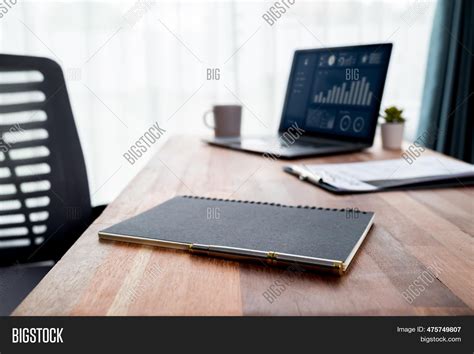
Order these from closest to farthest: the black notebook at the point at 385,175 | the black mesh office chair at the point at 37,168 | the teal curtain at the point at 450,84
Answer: the black notebook at the point at 385,175 < the black mesh office chair at the point at 37,168 < the teal curtain at the point at 450,84

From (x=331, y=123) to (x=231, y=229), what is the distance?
0.92 m

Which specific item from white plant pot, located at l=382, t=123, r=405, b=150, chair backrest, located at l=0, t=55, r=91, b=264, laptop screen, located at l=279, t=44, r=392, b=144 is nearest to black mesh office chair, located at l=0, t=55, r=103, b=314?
chair backrest, located at l=0, t=55, r=91, b=264

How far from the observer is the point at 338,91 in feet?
4.88

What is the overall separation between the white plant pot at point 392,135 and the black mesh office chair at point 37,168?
0.85 m

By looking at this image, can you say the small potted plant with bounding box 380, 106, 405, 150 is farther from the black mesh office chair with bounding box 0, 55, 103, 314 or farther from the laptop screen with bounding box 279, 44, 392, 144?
the black mesh office chair with bounding box 0, 55, 103, 314

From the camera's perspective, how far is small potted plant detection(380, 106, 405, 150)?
1.46m

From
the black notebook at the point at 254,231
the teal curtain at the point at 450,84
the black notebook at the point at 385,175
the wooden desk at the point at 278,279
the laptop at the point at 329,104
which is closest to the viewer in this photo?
the wooden desk at the point at 278,279

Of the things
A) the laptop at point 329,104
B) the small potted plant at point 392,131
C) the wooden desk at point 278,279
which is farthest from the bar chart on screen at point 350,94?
the wooden desk at point 278,279

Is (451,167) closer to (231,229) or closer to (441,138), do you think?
(231,229)

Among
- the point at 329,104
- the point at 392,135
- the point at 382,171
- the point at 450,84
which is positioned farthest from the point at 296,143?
the point at 450,84

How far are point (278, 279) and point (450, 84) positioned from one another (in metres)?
2.36

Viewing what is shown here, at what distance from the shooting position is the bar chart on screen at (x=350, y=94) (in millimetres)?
1408

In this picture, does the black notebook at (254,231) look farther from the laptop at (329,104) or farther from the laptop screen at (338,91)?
the laptop screen at (338,91)

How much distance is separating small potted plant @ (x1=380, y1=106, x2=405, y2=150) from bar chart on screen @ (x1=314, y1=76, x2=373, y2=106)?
11cm
